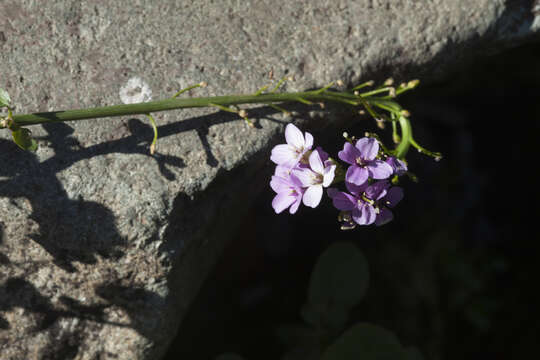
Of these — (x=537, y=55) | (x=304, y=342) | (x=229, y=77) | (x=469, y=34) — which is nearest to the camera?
(x=229, y=77)

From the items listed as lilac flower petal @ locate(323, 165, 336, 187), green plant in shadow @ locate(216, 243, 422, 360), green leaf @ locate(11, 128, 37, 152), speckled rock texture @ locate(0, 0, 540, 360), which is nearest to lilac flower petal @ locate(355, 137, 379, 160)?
lilac flower petal @ locate(323, 165, 336, 187)

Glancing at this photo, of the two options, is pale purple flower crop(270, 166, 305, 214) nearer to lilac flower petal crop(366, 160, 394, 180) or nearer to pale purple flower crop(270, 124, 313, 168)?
pale purple flower crop(270, 124, 313, 168)

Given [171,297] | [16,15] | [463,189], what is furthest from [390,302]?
[16,15]

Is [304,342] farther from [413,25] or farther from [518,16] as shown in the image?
[518,16]

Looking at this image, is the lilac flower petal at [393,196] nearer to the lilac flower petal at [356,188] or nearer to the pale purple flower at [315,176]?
the lilac flower petal at [356,188]

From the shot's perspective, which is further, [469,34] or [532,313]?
[532,313]
